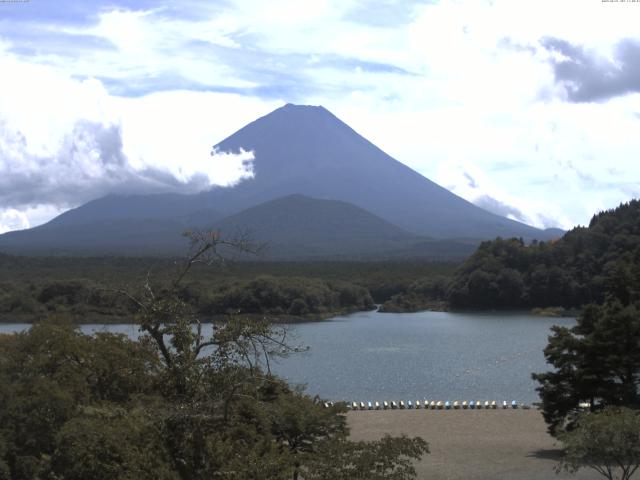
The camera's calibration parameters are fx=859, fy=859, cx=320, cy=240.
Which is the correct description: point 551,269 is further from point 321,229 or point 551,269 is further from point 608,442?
point 321,229

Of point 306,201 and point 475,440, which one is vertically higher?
point 306,201

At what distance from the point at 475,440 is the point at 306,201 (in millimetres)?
133794

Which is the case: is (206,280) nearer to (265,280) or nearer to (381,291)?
(265,280)

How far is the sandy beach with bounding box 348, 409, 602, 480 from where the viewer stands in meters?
14.5

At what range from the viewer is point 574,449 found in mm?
11477

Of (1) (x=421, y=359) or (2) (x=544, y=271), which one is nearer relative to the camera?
(1) (x=421, y=359)

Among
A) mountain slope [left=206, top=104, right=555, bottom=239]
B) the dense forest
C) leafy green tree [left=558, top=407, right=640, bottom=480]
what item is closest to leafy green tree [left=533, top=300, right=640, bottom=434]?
leafy green tree [left=558, top=407, right=640, bottom=480]

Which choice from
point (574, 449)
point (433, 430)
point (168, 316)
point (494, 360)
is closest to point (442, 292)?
point (494, 360)

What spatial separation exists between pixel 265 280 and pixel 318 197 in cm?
11076

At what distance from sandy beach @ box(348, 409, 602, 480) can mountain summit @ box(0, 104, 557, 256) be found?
386 feet

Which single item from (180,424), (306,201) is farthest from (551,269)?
(306,201)

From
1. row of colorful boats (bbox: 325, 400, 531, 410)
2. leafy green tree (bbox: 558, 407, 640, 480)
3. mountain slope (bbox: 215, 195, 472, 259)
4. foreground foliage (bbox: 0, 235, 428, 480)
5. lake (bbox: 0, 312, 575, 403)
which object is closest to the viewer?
foreground foliage (bbox: 0, 235, 428, 480)

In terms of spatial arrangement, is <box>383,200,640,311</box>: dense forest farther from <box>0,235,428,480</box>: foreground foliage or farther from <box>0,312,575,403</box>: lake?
<box>0,235,428,480</box>: foreground foliage

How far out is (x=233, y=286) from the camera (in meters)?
58.3
